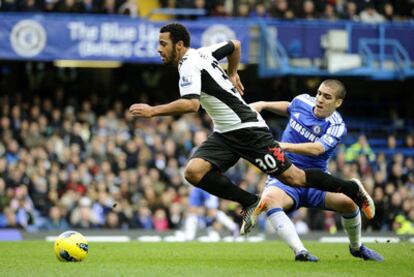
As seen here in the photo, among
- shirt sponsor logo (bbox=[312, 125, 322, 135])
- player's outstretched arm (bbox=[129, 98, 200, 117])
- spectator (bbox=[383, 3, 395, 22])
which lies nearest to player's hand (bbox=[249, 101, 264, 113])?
shirt sponsor logo (bbox=[312, 125, 322, 135])

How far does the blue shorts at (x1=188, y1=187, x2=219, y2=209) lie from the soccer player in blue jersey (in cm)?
836

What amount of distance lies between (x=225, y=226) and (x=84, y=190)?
2.93m

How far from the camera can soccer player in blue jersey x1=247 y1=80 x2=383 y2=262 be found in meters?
11.1

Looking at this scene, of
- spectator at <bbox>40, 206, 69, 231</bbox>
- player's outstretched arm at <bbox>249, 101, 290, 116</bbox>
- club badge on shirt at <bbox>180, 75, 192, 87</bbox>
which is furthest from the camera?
spectator at <bbox>40, 206, 69, 231</bbox>

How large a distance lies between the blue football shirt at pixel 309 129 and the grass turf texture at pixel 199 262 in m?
1.15

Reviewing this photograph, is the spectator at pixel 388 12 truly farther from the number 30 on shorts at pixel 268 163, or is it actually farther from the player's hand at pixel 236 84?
the number 30 on shorts at pixel 268 163

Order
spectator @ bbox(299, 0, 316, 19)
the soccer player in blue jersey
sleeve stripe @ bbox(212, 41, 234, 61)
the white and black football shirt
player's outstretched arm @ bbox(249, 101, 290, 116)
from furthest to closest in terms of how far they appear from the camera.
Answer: spectator @ bbox(299, 0, 316, 19) → player's outstretched arm @ bbox(249, 101, 290, 116) → the soccer player in blue jersey → sleeve stripe @ bbox(212, 41, 234, 61) → the white and black football shirt

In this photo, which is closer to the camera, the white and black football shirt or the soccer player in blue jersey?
the white and black football shirt

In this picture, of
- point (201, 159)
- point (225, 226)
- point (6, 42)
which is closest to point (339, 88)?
point (201, 159)

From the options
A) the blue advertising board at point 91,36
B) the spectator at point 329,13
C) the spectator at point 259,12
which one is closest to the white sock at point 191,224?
the blue advertising board at point 91,36

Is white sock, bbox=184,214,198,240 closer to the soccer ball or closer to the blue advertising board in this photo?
the blue advertising board

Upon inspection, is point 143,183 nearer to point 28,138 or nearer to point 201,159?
point 28,138

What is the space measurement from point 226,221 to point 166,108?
9.66 metres

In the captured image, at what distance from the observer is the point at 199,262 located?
11148mm
